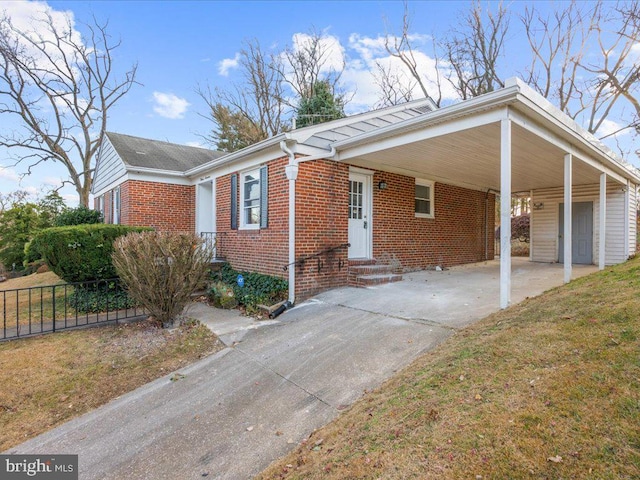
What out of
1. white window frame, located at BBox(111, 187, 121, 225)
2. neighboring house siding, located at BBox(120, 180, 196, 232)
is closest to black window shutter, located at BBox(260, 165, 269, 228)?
neighboring house siding, located at BBox(120, 180, 196, 232)

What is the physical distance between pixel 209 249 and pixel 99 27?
73.7 ft

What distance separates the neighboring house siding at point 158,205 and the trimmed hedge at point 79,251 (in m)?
2.86

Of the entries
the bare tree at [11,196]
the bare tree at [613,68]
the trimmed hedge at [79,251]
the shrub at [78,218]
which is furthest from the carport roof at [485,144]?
the bare tree at [11,196]

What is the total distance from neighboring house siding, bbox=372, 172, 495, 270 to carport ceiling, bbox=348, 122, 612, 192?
0.43 metres

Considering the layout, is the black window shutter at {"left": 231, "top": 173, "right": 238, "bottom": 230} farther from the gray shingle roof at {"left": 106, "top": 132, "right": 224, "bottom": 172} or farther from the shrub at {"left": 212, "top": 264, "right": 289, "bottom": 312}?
the gray shingle roof at {"left": 106, "top": 132, "right": 224, "bottom": 172}

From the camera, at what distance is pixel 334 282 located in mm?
7539

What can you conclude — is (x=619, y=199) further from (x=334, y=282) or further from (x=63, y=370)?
(x=63, y=370)

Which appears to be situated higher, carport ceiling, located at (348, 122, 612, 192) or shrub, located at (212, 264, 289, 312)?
carport ceiling, located at (348, 122, 612, 192)

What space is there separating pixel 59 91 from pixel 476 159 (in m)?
24.6

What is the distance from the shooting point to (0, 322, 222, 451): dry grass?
362cm

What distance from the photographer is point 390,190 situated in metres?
8.78

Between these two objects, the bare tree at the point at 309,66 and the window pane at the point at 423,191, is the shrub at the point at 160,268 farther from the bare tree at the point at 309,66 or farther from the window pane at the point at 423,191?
the bare tree at the point at 309,66

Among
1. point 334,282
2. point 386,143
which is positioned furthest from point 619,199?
point 334,282

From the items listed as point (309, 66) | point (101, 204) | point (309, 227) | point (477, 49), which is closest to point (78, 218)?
point (101, 204)
